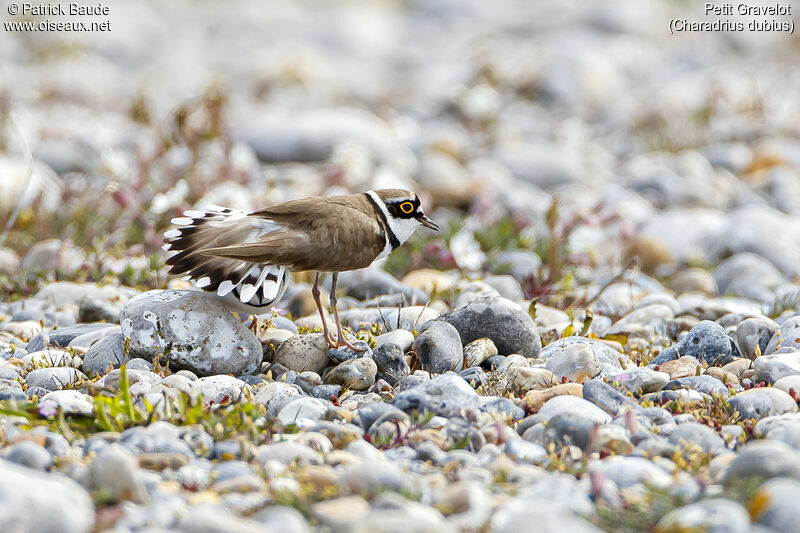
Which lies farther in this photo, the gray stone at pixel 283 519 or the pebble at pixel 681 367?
the pebble at pixel 681 367

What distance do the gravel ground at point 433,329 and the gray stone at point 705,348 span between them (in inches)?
0.5

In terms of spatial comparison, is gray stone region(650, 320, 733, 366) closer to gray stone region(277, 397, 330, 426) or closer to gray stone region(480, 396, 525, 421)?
gray stone region(480, 396, 525, 421)

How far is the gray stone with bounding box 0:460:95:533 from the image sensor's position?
2678 mm

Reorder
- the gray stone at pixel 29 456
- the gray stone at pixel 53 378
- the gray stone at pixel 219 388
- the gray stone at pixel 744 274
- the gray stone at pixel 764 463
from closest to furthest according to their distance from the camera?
the gray stone at pixel 764 463, the gray stone at pixel 29 456, the gray stone at pixel 219 388, the gray stone at pixel 53 378, the gray stone at pixel 744 274

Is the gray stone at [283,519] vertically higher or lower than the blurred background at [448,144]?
lower

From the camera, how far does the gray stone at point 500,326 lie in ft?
16.4

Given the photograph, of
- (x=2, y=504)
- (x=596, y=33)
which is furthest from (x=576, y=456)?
(x=596, y=33)

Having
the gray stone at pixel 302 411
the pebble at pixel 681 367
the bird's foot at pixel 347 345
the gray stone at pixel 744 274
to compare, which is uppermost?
the bird's foot at pixel 347 345

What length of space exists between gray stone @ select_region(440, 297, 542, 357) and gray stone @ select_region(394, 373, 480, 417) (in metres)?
0.84

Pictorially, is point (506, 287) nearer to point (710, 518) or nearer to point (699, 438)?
point (699, 438)

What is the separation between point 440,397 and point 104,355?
1.74m

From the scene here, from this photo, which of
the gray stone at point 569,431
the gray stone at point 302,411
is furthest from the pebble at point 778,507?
the gray stone at point 302,411

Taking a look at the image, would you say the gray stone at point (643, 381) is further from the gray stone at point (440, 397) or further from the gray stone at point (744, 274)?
the gray stone at point (744, 274)

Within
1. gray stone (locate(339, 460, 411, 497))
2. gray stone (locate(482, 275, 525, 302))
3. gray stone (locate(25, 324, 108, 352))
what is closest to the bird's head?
gray stone (locate(482, 275, 525, 302))
